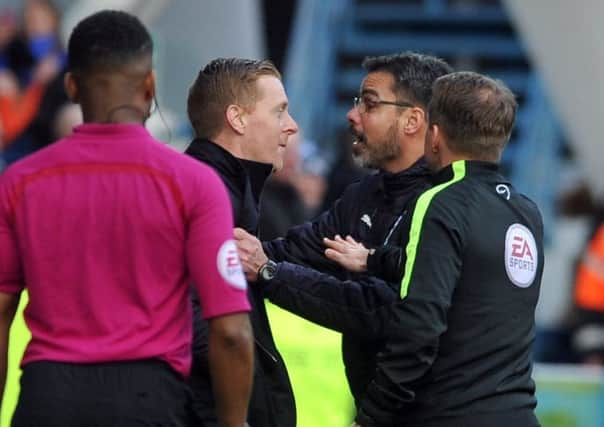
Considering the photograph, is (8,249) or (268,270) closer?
(8,249)

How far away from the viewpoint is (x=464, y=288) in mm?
5164

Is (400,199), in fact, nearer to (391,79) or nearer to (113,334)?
(391,79)

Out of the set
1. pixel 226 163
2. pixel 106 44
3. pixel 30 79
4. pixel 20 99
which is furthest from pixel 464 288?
pixel 30 79

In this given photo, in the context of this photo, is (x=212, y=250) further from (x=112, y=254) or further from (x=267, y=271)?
(x=267, y=271)

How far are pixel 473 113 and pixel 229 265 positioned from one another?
41.8 inches

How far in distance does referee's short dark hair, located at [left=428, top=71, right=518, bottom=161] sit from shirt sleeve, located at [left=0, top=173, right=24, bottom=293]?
143cm

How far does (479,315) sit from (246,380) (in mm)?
845

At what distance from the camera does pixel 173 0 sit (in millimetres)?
A: 13594

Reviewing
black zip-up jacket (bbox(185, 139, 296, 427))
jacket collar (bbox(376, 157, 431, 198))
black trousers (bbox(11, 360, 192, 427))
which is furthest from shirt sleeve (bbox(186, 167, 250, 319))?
jacket collar (bbox(376, 157, 431, 198))

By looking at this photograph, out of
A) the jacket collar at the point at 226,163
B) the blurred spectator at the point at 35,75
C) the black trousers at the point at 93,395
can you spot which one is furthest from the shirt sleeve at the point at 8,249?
the blurred spectator at the point at 35,75

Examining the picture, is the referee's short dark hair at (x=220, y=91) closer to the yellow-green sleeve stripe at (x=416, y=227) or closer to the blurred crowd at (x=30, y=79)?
the yellow-green sleeve stripe at (x=416, y=227)

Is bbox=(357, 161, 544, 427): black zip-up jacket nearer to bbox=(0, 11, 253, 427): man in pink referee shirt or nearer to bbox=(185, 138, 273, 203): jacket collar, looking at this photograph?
bbox=(185, 138, 273, 203): jacket collar

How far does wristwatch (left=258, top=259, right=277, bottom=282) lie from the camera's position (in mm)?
5488

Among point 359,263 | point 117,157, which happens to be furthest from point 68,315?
point 359,263
